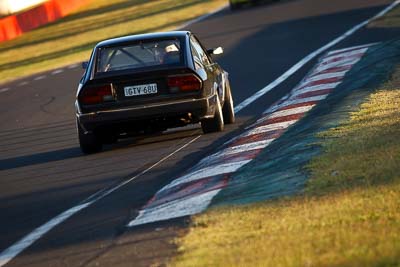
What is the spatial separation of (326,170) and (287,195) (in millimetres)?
745

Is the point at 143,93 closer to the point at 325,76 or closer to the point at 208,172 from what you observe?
the point at 208,172

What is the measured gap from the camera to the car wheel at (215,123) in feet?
45.4

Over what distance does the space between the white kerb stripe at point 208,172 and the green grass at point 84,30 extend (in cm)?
2161

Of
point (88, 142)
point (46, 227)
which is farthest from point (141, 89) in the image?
point (46, 227)

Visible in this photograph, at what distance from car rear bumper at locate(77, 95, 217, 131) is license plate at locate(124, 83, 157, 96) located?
0.15 meters

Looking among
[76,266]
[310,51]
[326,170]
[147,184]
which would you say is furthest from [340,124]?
[310,51]

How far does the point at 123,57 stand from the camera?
A: 1390cm

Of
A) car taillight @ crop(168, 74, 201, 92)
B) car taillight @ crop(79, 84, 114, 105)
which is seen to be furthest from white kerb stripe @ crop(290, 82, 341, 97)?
car taillight @ crop(79, 84, 114, 105)

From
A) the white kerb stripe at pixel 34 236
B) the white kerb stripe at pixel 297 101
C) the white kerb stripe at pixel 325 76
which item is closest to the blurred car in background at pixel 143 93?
the white kerb stripe at pixel 297 101

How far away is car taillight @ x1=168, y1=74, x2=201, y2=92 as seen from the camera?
13.4m

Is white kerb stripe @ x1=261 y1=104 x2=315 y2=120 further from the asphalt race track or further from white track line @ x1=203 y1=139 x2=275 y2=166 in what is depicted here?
white track line @ x1=203 y1=139 x2=275 y2=166

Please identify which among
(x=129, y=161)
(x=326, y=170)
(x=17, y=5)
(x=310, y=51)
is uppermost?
(x=326, y=170)

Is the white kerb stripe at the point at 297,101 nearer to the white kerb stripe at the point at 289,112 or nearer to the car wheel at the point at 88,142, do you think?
the white kerb stripe at the point at 289,112

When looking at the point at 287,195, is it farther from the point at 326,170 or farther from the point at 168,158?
the point at 168,158
